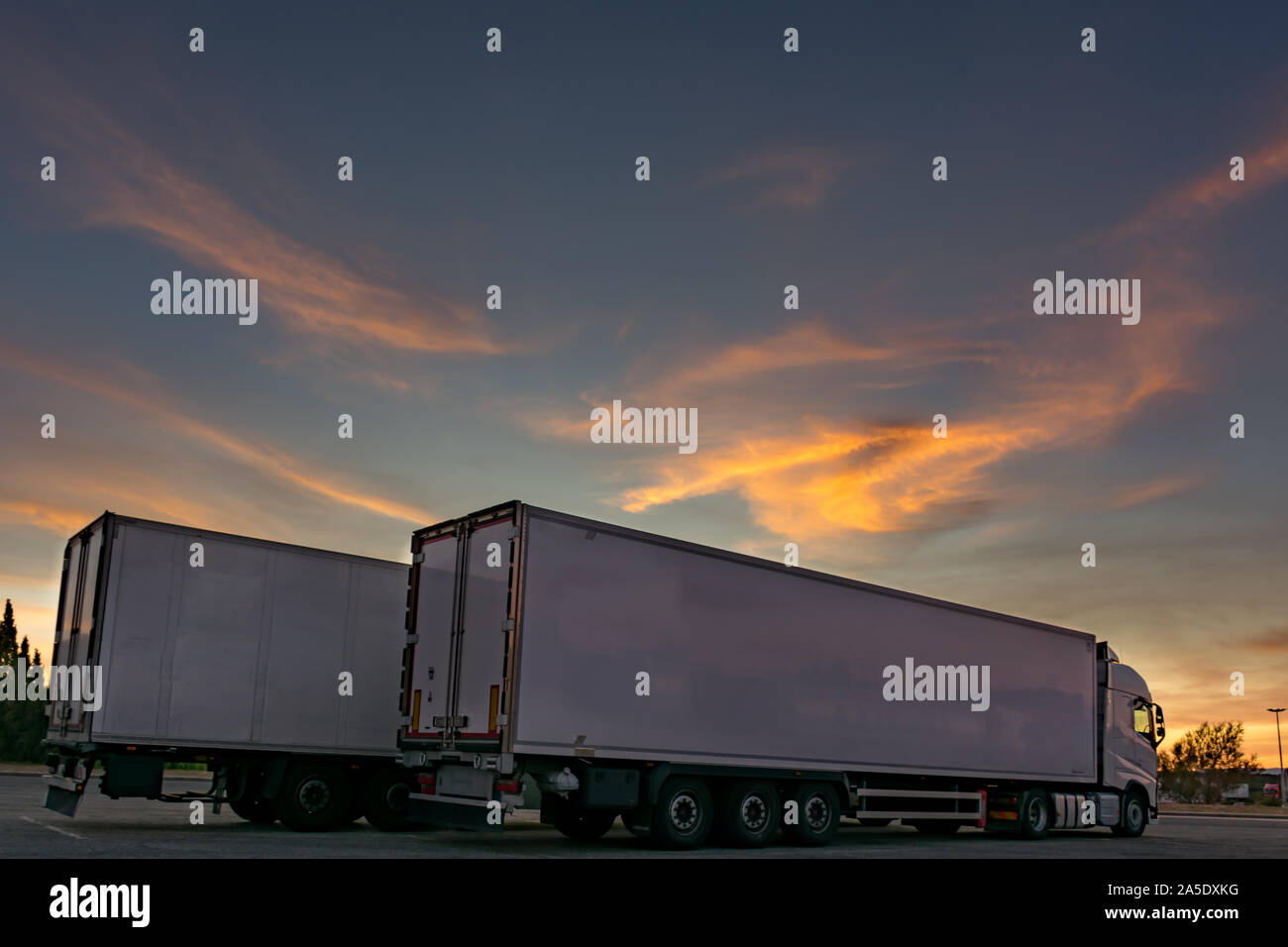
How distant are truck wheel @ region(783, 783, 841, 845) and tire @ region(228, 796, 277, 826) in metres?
7.96

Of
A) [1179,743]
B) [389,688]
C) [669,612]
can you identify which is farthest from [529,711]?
[1179,743]

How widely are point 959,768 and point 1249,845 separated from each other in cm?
729

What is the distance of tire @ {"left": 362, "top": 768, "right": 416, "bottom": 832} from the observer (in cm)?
1756

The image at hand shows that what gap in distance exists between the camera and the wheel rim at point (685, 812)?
15930 mm

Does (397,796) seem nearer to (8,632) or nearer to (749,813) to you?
(749,813)

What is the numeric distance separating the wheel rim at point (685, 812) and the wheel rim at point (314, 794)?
17.5 feet

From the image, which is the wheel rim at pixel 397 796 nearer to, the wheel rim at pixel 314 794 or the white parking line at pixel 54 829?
the wheel rim at pixel 314 794

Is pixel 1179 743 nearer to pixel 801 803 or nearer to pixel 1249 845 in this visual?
pixel 1249 845

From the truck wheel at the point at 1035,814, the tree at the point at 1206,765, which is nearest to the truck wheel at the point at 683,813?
the truck wheel at the point at 1035,814

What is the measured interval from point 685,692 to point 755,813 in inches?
89.7

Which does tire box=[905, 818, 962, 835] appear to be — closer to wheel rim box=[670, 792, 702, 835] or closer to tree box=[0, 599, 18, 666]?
wheel rim box=[670, 792, 702, 835]

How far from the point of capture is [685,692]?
1627cm

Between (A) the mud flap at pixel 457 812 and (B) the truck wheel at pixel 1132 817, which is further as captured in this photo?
(B) the truck wheel at pixel 1132 817

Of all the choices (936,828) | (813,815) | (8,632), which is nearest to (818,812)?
(813,815)
